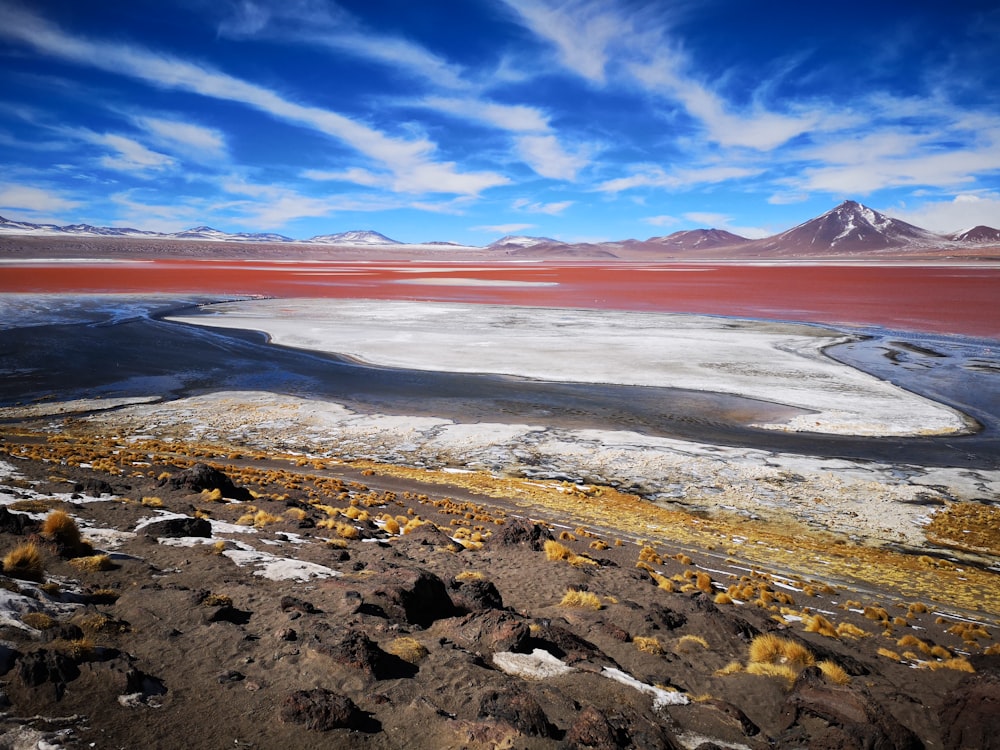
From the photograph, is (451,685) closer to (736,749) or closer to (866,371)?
(736,749)

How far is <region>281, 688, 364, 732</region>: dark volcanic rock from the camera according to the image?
4.47 m

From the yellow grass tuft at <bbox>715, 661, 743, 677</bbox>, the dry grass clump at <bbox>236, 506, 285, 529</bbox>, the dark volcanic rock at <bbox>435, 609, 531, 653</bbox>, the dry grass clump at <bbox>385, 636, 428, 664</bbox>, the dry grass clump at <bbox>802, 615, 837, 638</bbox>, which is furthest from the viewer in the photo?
the dry grass clump at <bbox>236, 506, 285, 529</bbox>

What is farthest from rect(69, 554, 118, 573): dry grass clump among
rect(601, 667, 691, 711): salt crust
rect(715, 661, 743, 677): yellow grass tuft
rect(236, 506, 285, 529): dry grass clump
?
rect(715, 661, 743, 677): yellow grass tuft

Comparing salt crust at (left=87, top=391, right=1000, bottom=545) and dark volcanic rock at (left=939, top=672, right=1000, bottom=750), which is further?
salt crust at (left=87, top=391, right=1000, bottom=545)

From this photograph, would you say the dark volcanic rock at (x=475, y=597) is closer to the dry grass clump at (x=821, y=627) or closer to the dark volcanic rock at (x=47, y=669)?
the dark volcanic rock at (x=47, y=669)

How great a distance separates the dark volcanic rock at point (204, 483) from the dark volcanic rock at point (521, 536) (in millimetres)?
4348

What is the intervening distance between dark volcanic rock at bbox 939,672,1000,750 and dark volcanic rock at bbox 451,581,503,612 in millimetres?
4243

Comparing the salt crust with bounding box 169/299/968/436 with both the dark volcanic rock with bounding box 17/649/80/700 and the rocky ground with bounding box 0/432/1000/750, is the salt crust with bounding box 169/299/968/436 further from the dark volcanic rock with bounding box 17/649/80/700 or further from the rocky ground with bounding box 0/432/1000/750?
the dark volcanic rock with bounding box 17/649/80/700

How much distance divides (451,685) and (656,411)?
49.9 feet

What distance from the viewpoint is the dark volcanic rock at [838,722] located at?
197 inches

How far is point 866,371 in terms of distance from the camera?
80.9 ft

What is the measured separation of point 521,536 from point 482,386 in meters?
13.2

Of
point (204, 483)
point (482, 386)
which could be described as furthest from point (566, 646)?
point (482, 386)

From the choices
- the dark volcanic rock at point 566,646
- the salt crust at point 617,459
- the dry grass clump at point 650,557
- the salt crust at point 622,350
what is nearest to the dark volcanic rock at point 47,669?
the dark volcanic rock at point 566,646
